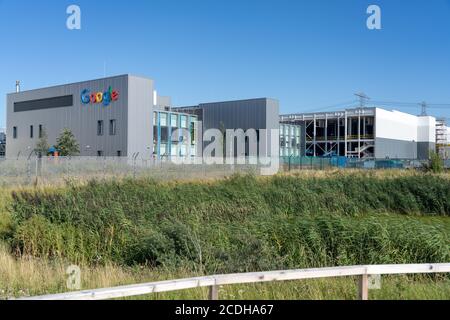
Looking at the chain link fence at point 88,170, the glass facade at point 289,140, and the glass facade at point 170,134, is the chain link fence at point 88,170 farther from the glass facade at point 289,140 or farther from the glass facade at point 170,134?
the glass facade at point 289,140

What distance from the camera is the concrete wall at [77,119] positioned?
5150cm

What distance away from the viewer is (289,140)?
7325 centimetres

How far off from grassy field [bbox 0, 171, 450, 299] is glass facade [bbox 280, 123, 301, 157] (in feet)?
169

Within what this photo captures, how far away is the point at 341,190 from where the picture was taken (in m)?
24.2

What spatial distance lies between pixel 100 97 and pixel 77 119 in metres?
4.98

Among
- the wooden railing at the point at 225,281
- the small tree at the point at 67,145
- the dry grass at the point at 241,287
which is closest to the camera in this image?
the wooden railing at the point at 225,281

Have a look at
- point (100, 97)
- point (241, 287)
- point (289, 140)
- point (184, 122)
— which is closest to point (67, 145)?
point (100, 97)

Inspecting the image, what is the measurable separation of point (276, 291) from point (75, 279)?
317cm

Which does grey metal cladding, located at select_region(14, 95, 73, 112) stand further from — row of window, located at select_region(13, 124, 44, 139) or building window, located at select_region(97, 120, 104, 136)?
building window, located at select_region(97, 120, 104, 136)

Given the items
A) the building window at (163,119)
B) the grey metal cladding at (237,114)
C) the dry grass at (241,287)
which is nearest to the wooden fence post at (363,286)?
the dry grass at (241,287)

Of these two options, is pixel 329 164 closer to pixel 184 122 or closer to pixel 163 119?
pixel 184 122

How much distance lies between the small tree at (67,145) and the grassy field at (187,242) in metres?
34.2

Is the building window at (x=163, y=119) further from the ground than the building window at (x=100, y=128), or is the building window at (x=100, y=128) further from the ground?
the building window at (x=163, y=119)

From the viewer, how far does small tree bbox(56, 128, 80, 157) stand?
52.7 meters
